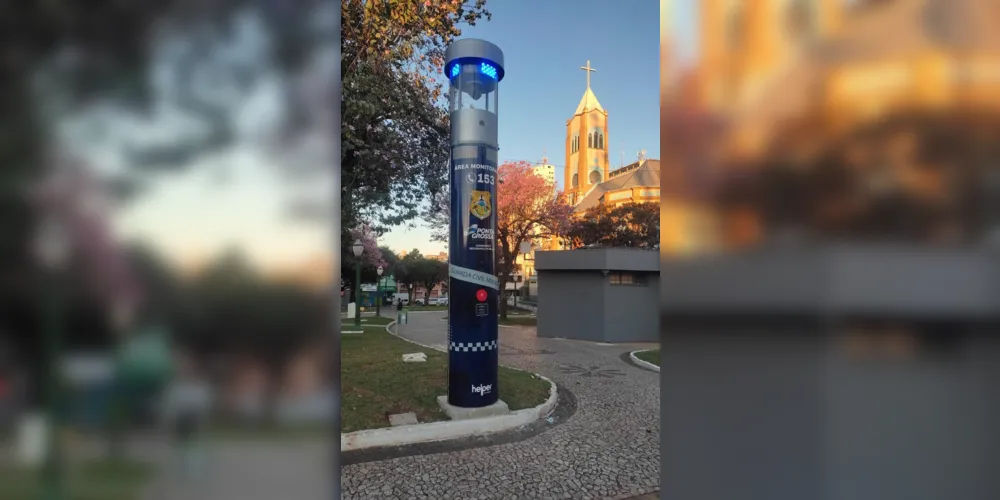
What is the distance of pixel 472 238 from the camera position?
19.9 ft

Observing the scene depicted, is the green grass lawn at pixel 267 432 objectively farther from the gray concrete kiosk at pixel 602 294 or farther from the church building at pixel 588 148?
the church building at pixel 588 148

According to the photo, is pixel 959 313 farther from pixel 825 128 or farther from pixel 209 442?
pixel 209 442

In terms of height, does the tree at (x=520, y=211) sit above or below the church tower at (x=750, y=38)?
above

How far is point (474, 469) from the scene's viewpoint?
14.2ft

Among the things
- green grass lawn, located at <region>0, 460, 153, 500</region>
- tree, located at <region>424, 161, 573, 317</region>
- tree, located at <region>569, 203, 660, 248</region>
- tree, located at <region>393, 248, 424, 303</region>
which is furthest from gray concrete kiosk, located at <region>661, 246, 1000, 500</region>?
tree, located at <region>393, 248, 424, 303</region>

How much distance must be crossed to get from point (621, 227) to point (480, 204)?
25150mm

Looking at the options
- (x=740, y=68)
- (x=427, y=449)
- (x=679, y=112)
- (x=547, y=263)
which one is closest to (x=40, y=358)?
(x=679, y=112)

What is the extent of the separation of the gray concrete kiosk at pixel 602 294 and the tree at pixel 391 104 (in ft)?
21.1

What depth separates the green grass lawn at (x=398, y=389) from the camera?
18.8 ft

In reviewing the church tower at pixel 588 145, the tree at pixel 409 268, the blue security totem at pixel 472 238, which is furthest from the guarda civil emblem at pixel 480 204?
the church tower at pixel 588 145

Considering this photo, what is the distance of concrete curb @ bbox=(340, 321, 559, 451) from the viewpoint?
4.94 m

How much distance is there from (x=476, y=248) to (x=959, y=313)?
507 centimetres

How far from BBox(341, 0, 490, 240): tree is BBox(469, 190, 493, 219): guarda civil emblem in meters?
2.46

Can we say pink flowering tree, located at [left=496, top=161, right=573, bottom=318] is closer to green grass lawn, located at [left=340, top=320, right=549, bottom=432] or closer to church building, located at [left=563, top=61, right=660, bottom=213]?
green grass lawn, located at [left=340, top=320, right=549, bottom=432]
